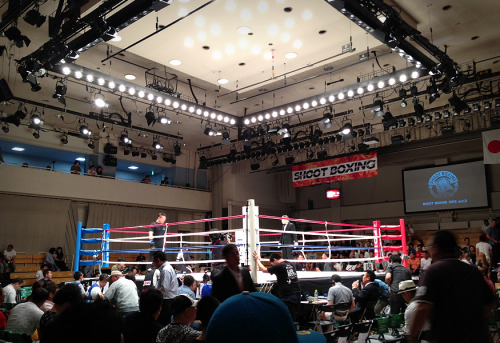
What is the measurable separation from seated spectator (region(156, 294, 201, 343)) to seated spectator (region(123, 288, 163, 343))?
19 centimetres

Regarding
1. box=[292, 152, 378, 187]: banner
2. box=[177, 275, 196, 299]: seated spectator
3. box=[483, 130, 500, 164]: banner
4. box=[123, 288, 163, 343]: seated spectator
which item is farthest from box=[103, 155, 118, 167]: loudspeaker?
box=[123, 288, 163, 343]: seated spectator

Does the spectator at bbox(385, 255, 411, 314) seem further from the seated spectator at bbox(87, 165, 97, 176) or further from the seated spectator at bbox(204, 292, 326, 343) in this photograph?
the seated spectator at bbox(87, 165, 97, 176)

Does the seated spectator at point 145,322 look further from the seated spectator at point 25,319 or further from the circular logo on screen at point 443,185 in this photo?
the circular logo on screen at point 443,185

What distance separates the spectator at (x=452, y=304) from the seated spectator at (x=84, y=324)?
5.14ft

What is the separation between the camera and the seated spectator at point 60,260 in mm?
13031

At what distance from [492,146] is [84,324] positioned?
40.6 ft

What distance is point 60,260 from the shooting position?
13.1 m

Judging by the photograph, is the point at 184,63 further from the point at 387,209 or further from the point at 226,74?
the point at 387,209

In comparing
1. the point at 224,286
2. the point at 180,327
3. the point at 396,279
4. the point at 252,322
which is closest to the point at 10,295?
the point at 224,286

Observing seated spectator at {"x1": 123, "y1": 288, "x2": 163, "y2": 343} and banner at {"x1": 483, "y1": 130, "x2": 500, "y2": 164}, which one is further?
banner at {"x1": 483, "y1": 130, "x2": 500, "y2": 164}

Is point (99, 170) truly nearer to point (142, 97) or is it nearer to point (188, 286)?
point (142, 97)

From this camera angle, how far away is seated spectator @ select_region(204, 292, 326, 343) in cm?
75

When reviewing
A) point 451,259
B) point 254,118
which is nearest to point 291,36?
point 254,118

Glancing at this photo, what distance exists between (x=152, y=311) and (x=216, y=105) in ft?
32.3
